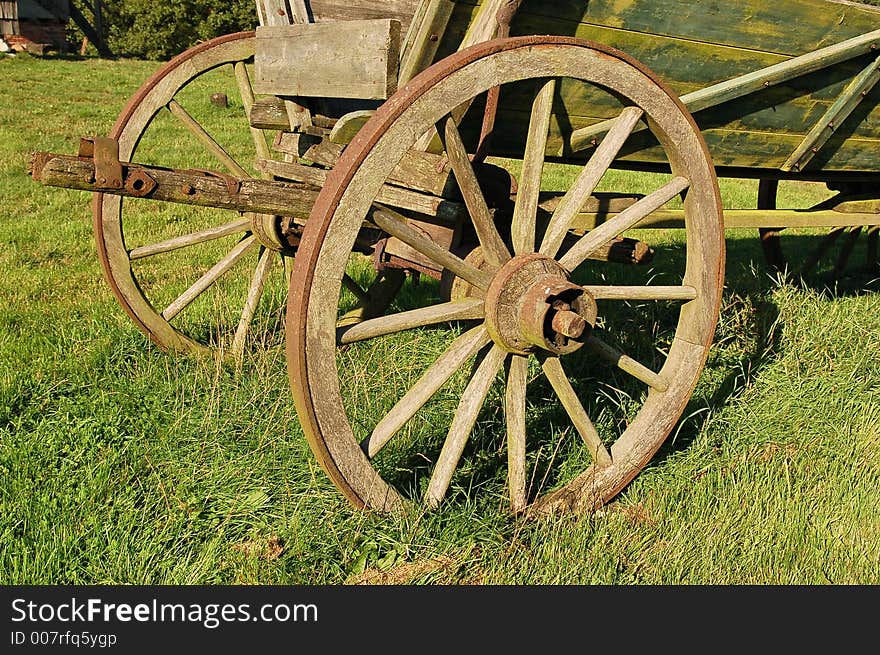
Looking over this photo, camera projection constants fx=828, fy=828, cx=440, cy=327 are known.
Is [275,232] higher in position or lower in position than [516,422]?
higher

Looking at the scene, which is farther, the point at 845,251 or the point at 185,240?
the point at 845,251

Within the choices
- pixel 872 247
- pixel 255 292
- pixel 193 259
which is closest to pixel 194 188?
pixel 255 292

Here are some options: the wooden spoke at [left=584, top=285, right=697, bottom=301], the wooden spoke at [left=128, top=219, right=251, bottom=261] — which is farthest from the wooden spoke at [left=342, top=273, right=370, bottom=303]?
the wooden spoke at [left=584, top=285, right=697, bottom=301]

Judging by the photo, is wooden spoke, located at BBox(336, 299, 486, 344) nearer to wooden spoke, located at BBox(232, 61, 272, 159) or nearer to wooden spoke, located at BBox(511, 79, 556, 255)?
wooden spoke, located at BBox(511, 79, 556, 255)

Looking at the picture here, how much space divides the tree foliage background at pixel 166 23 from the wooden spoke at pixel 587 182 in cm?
1890

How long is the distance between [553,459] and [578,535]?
0.39 m

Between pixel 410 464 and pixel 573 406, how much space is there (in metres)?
0.59

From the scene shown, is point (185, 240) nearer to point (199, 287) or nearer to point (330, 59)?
point (199, 287)

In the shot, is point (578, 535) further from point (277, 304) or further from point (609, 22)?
point (277, 304)

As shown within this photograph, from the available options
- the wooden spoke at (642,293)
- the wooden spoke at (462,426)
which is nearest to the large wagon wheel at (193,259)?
the wooden spoke at (462,426)

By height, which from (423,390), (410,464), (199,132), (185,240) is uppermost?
(199,132)

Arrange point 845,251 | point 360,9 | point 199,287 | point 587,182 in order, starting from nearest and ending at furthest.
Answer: point 587,182 → point 360,9 → point 199,287 → point 845,251

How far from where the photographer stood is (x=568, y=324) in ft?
7.47

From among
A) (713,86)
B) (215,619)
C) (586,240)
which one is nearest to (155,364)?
(215,619)
